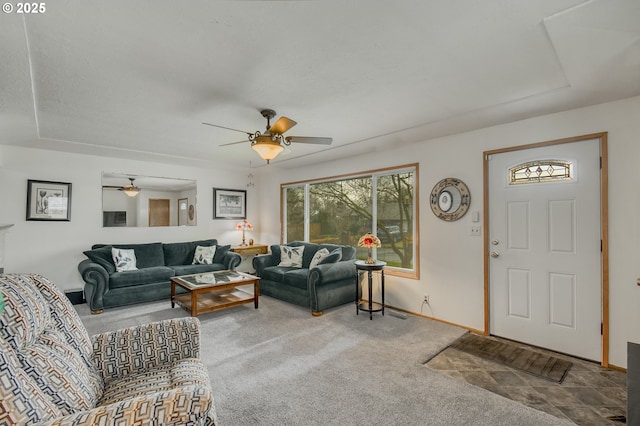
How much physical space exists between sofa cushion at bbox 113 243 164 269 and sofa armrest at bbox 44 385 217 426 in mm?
4385

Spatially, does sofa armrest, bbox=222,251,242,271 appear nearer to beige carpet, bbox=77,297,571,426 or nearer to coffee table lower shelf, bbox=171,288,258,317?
coffee table lower shelf, bbox=171,288,258,317

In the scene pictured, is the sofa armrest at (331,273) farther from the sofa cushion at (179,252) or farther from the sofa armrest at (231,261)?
the sofa cushion at (179,252)

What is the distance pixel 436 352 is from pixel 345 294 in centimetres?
167

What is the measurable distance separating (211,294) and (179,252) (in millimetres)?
1454

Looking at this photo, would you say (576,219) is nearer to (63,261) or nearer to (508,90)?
(508,90)

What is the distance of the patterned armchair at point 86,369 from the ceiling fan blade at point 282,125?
1.71 meters

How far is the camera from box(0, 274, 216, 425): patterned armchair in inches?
41.5

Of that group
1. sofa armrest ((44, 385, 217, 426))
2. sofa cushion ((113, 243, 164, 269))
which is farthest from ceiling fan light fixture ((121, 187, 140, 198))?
sofa armrest ((44, 385, 217, 426))

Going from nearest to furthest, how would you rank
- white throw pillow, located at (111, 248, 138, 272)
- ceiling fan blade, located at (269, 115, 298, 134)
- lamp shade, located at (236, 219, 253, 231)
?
1. ceiling fan blade, located at (269, 115, 298, 134)
2. white throw pillow, located at (111, 248, 138, 272)
3. lamp shade, located at (236, 219, 253, 231)

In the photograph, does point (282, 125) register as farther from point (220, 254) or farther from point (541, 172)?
point (220, 254)

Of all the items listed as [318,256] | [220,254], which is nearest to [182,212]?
[220,254]

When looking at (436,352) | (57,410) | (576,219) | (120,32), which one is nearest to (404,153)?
(576,219)

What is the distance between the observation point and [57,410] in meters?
1.13

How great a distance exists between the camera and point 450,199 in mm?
3732
